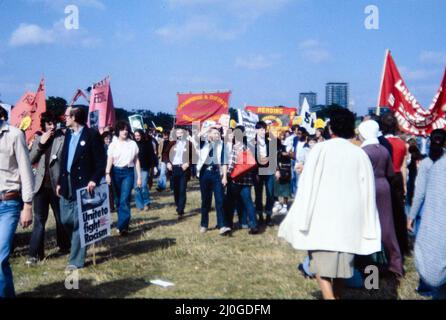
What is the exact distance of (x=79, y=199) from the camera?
239 inches

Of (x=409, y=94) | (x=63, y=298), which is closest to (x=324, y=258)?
(x=63, y=298)

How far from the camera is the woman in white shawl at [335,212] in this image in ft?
13.5

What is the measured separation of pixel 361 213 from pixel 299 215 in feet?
1.74

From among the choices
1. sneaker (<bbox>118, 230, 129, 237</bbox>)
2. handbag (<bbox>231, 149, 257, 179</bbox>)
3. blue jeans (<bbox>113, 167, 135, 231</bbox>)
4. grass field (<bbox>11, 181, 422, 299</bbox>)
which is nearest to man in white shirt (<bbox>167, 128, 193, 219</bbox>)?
grass field (<bbox>11, 181, 422, 299</bbox>)

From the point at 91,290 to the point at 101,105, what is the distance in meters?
6.21

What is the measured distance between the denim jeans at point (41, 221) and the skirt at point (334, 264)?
412 centimetres

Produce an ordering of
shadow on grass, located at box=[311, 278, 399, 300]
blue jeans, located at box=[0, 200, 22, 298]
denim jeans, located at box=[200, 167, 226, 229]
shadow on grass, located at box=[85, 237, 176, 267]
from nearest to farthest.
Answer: blue jeans, located at box=[0, 200, 22, 298] → shadow on grass, located at box=[311, 278, 399, 300] → shadow on grass, located at box=[85, 237, 176, 267] → denim jeans, located at box=[200, 167, 226, 229]

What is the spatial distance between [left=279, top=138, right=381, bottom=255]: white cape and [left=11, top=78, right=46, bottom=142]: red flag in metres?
6.29

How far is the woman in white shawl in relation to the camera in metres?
4.11

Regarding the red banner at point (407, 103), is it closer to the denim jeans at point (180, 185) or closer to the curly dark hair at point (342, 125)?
the curly dark hair at point (342, 125)

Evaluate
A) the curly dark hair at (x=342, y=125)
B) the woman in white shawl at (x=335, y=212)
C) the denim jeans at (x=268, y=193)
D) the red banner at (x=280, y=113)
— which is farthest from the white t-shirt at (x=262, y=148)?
the red banner at (x=280, y=113)

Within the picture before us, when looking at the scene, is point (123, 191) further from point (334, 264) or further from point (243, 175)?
point (334, 264)

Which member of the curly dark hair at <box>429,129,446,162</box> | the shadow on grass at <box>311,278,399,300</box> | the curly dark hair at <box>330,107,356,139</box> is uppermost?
the curly dark hair at <box>330,107,356,139</box>

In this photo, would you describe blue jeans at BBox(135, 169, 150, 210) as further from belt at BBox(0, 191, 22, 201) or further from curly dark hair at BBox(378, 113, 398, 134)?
belt at BBox(0, 191, 22, 201)
